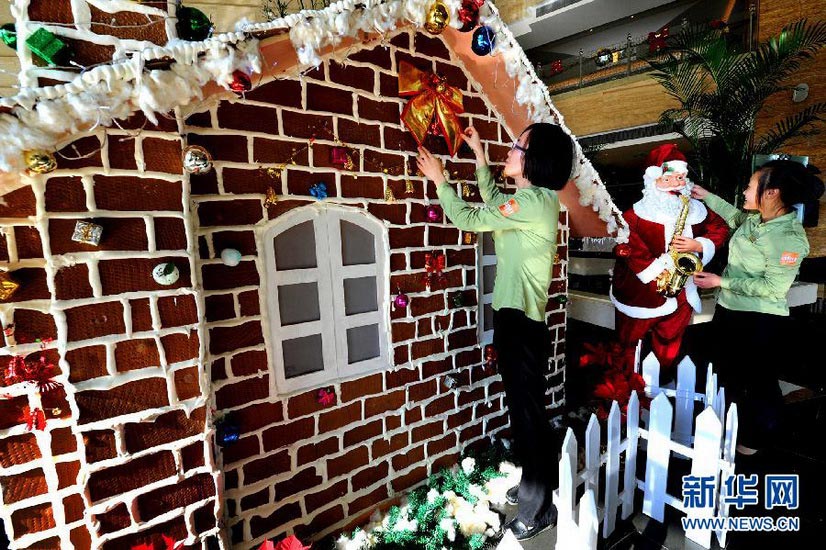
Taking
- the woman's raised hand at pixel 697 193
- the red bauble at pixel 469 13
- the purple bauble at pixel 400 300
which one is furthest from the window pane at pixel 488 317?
the woman's raised hand at pixel 697 193

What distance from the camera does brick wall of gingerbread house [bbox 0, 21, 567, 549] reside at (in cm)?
129

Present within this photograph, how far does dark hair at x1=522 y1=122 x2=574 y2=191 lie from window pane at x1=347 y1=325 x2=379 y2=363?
123 cm

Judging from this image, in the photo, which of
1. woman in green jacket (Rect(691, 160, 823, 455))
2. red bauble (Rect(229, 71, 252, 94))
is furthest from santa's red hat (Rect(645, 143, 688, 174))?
red bauble (Rect(229, 71, 252, 94))

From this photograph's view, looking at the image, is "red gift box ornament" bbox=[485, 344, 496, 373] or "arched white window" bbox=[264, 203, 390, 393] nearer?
"arched white window" bbox=[264, 203, 390, 393]

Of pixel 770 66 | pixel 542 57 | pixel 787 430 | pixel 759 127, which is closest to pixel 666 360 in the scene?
pixel 787 430

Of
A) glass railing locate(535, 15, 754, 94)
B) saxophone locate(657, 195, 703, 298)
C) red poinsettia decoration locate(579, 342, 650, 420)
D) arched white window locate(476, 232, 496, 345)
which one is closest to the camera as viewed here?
arched white window locate(476, 232, 496, 345)

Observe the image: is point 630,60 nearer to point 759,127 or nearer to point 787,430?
point 759,127

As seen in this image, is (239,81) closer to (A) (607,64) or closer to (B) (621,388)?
(B) (621,388)

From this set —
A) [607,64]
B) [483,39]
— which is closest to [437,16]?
[483,39]

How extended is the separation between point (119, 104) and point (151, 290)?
2.01ft

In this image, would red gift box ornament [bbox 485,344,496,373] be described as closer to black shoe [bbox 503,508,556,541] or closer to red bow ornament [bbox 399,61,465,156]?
black shoe [bbox 503,508,556,541]

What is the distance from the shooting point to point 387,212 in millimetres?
2227

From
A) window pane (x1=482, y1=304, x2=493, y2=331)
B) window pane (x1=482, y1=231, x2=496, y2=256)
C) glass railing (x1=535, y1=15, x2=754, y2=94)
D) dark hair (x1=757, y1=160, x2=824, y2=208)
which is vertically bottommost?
window pane (x1=482, y1=304, x2=493, y2=331)

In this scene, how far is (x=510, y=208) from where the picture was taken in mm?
1978
